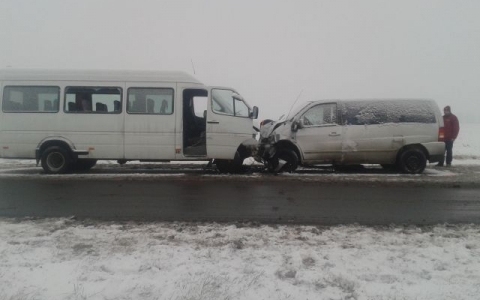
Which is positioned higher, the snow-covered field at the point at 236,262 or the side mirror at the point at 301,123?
the side mirror at the point at 301,123

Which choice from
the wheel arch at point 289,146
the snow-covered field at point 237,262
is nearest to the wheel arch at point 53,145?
the snow-covered field at point 237,262

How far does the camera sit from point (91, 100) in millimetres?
10125

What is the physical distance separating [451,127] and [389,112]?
3.58m

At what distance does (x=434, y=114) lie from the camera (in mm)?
10070

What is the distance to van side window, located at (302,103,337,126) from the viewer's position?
33.6 feet

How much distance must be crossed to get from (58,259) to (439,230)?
16.8 ft

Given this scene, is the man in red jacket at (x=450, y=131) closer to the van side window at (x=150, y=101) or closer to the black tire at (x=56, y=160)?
the van side window at (x=150, y=101)

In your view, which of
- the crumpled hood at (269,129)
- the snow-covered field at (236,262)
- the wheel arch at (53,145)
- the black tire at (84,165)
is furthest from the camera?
the black tire at (84,165)

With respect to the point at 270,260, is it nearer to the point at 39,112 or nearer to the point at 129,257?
the point at 129,257

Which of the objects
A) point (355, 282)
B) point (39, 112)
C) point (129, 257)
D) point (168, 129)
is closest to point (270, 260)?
point (355, 282)

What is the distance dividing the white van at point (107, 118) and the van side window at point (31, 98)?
0.09 ft

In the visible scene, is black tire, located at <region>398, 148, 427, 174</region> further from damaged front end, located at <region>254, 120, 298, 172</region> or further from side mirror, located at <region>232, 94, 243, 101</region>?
side mirror, located at <region>232, 94, 243, 101</region>

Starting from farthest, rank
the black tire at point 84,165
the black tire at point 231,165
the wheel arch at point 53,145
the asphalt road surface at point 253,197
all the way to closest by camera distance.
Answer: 1. the black tire at point 84,165
2. the black tire at point 231,165
3. the wheel arch at point 53,145
4. the asphalt road surface at point 253,197

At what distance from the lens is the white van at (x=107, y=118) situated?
10.0 m
